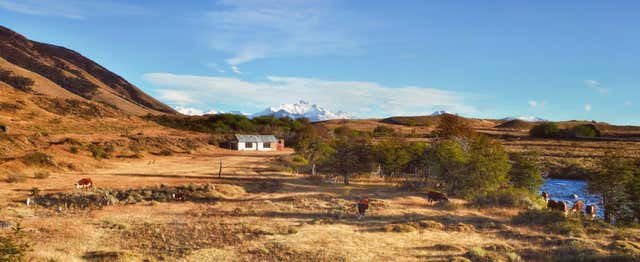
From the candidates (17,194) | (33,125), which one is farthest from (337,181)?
(33,125)

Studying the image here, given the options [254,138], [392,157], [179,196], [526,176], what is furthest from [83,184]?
[254,138]

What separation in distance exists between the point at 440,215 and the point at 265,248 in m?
12.6

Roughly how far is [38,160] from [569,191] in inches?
2165

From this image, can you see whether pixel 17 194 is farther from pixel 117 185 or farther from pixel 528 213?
pixel 528 213

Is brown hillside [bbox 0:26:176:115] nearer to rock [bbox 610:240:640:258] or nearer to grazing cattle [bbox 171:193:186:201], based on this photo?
grazing cattle [bbox 171:193:186:201]

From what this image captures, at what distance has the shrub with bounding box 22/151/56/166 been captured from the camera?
3969 centimetres

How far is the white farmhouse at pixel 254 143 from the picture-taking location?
268 feet

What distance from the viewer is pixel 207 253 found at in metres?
17.7

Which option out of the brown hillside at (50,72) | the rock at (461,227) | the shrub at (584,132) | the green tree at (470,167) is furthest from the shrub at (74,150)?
the shrub at (584,132)

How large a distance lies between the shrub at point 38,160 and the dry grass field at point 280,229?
6114mm

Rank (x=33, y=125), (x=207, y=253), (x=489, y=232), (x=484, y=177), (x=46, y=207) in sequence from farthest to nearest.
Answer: (x=33, y=125), (x=484, y=177), (x=46, y=207), (x=489, y=232), (x=207, y=253)

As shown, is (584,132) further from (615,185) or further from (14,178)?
(14,178)

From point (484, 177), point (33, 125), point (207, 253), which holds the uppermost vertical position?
point (33, 125)

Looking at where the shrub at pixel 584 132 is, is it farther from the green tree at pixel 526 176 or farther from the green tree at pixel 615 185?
the green tree at pixel 615 185
